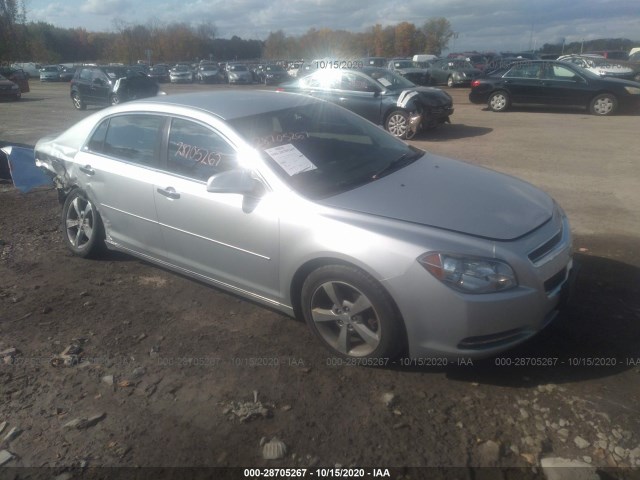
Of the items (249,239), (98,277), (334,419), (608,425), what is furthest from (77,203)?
(608,425)

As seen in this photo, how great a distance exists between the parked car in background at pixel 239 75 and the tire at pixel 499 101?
79.1ft

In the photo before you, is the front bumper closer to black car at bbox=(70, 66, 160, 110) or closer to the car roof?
the car roof

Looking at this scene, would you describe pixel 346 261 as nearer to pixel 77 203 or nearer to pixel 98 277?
pixel 98 277

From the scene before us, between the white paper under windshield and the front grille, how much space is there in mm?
1551

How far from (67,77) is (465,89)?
34.5 m

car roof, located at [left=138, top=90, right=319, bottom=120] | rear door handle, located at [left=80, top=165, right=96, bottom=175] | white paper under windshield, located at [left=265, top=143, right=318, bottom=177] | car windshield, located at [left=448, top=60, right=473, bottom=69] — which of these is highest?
car roof, located at [left=138, top=90, right=319, bottom=120]

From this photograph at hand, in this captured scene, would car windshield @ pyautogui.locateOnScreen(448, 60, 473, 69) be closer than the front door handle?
No

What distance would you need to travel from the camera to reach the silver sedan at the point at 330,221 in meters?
2.84

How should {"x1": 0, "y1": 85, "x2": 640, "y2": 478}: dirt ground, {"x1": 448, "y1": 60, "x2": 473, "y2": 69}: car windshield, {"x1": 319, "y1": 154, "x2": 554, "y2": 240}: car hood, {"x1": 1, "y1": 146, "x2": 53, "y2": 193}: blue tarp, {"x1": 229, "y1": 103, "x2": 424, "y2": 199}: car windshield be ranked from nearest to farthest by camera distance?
1. {"x1": 0, "y1": 85, "x2": 640, "y2": 478}: dirt ground
2. {"x1": 319, "y1": 154, "x2": 554, "y2": 240}: car hood
3. {"x1": 229, "y1": 103, "x2": 424, "y2": 199}: car windshield
4. {"x1": 1, "y1": 146, "x2": 53, "y2": 193}: blue tarp
5. {"x1": 448, "y1": 60, "x2": 473, "y2": 69}: car windshield

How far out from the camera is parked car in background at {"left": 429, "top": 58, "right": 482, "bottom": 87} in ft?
91.5

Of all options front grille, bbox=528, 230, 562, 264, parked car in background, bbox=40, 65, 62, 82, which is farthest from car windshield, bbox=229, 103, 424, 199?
parked car in background, bbox=40, 65, 62, 82

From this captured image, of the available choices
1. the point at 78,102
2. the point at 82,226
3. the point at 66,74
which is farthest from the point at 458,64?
the point at 66,74

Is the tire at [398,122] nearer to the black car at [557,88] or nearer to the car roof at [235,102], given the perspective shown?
the black car at [557,88]

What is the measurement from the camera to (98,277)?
470cm
